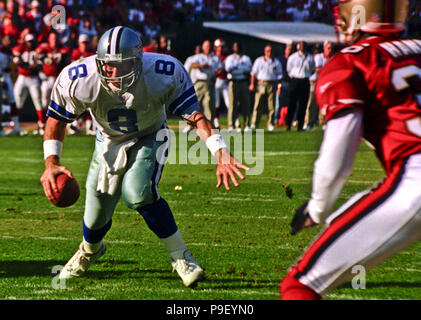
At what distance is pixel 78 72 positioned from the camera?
4.63 m

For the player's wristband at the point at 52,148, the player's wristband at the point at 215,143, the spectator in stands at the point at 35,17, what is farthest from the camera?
the spectator in stands at the point at 35,17

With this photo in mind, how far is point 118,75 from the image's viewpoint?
4.45 m

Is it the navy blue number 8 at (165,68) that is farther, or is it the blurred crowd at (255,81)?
the blurred crowd at (255,81)

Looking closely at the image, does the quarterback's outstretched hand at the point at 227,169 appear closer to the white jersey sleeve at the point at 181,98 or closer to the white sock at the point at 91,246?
the white jersey sleeve at the point at 181,98

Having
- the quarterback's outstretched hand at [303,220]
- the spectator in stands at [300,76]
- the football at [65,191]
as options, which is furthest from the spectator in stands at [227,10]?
the quarterback's outstretched hand at [303,220]

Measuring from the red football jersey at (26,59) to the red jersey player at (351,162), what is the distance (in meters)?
14.0

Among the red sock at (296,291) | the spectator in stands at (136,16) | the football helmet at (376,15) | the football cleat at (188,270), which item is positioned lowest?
the spectator in stands at (136,16)

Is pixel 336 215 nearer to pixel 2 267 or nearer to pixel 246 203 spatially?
pixel 2 267

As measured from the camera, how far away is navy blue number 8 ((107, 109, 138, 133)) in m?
4.74

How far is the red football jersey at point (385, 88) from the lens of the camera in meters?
2.81

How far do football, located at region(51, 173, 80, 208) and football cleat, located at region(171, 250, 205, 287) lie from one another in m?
0.79

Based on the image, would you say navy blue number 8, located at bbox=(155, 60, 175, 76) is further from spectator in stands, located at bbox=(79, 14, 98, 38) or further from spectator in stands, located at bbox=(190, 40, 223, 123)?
spectator in stands, located at bbox=(79, 14, 98, 38)
